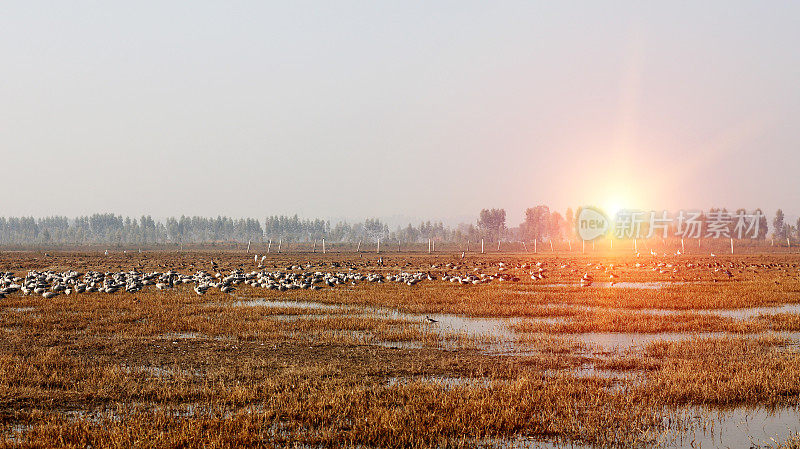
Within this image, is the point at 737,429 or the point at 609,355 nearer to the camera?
the point at 737,429

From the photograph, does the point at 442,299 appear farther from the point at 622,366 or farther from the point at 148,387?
the point at 148,387

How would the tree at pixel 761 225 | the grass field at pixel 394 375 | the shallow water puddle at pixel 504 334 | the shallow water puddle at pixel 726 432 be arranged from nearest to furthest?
the shallow water puddle at pixel 726 432 → the grass field at pixel 394 375 → the shallow water puddle at pixel 504 334 → the tree at pixel 761 225

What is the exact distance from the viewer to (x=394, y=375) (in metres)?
14.0

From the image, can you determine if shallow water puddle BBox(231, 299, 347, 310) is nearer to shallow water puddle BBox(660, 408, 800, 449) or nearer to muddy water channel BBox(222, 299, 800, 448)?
muddy water channel BBox(222, 299, 800, 448)

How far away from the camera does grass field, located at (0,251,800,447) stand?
998 centimetres

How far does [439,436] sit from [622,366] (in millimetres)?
6991

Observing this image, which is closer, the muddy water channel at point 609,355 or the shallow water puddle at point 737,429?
the shallow water puddle at point 737,429

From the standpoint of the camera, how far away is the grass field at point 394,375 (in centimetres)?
998

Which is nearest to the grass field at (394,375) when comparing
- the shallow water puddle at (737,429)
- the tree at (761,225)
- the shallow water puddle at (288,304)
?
the shallow water puddle at (737,429)

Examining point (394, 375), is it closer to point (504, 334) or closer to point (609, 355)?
point (609, 355)

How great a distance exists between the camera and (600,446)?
31.1 feet

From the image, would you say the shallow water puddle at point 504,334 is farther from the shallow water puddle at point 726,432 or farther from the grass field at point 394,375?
the shallow water puddle at point 726,432

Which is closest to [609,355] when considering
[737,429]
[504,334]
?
[504,334]

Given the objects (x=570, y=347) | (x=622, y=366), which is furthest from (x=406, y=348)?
(x=622, y=366)
